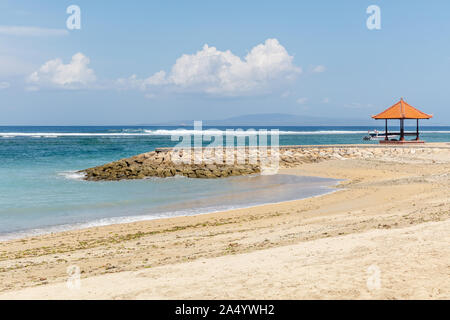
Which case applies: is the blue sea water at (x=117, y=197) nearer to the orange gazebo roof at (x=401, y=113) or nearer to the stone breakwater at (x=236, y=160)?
the stone breakwater at (x=236, y=160)

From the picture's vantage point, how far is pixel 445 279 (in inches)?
204

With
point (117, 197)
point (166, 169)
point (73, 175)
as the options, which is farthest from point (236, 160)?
point (117, 197)

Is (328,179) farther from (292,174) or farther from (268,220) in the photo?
(268,220)

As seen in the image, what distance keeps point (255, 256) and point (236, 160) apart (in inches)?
814

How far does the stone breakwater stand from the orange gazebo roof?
4.02 metres

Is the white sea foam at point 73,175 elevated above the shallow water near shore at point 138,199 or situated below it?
above

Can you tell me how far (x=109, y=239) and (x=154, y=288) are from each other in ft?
14.7

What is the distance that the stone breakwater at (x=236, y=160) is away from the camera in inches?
917

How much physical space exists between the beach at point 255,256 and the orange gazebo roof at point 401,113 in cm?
2215

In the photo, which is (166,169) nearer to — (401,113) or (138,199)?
(138,199)

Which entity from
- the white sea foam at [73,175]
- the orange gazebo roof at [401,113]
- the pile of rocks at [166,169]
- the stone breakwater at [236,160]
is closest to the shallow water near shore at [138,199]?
the white sea foam at [73,175]

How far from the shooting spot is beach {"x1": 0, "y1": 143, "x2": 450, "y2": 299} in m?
5.17

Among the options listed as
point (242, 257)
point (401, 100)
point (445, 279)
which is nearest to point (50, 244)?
point (242, 257)
